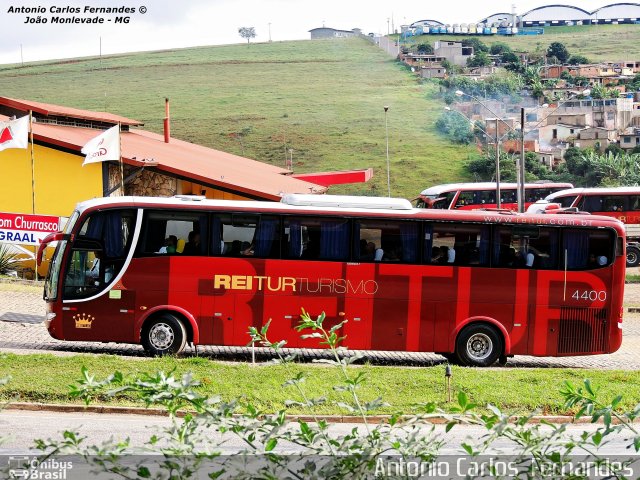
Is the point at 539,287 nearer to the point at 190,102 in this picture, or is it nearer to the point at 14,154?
the point at 14,154

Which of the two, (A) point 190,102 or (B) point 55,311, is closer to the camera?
(B) point 55,311

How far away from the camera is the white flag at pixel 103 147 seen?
34.4 m

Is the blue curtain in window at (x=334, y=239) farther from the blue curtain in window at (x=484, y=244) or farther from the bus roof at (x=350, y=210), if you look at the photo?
the blue curtain in window at (x=484, y=244)

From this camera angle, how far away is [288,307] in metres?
21.0

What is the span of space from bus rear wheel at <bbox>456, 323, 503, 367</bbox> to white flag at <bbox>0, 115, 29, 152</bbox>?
1747 centimetres

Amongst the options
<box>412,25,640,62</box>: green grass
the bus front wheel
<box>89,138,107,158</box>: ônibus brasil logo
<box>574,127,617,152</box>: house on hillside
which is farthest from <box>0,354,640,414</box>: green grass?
<box>412,25,640,62</box>: green grass

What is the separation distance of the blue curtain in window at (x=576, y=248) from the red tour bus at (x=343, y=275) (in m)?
0.02

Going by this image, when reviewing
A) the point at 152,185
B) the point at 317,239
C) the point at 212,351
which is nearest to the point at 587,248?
the point at 317,239

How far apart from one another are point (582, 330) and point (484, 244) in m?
2.55

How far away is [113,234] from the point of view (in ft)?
67.5

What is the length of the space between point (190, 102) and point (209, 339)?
119 m

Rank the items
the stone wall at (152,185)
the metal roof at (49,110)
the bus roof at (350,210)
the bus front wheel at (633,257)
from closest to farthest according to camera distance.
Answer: the bus roof at (350,210), the stone wall at (152,185), the metal roof at (49,110), the bus front wheel at (633,257)

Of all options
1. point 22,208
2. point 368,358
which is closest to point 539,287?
point 368,358

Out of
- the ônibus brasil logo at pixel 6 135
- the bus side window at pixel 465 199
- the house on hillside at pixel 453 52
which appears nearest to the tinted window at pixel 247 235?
the ônibus brasil logo at pixel 6 135
